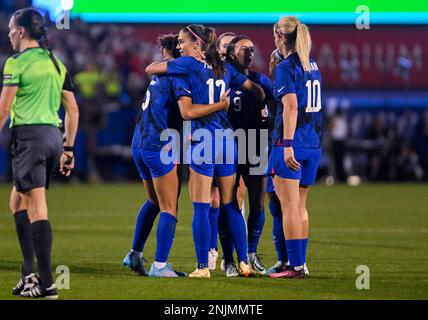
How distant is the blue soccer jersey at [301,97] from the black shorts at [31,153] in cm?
219

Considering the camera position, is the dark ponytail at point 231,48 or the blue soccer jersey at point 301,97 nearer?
the blue soccer jersey at point 301,97

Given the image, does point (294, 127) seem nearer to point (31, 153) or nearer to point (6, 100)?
point (31, 153)

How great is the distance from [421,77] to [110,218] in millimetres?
12851

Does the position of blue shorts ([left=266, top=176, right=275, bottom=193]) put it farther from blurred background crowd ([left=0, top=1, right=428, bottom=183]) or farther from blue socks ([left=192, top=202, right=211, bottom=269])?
blurred background crowd ([left=0, top=1, right=428, bottom=183])

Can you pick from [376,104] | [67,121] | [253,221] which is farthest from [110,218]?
[376,104]

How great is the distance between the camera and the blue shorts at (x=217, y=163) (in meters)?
9.23

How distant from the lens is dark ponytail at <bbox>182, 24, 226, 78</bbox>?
9289 millimetres

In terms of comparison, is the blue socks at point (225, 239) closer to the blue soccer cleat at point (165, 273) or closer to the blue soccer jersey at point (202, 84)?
the blue soccer cleat at point (165, 273)

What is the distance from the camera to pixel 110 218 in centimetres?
1612

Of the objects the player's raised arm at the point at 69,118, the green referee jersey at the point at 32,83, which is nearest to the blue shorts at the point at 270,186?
the player's raised arm at the point at 69,118

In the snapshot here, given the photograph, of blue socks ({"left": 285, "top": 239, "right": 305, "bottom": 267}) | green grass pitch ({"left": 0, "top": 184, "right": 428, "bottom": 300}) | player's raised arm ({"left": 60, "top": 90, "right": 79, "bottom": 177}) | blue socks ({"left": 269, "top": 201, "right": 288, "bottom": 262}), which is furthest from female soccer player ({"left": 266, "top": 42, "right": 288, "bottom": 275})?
player's raised arm ({"left": 60, "top": 90, "right": 79, "bottom": 177})

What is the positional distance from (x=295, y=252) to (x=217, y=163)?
102 centimetres

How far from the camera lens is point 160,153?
951 cm
